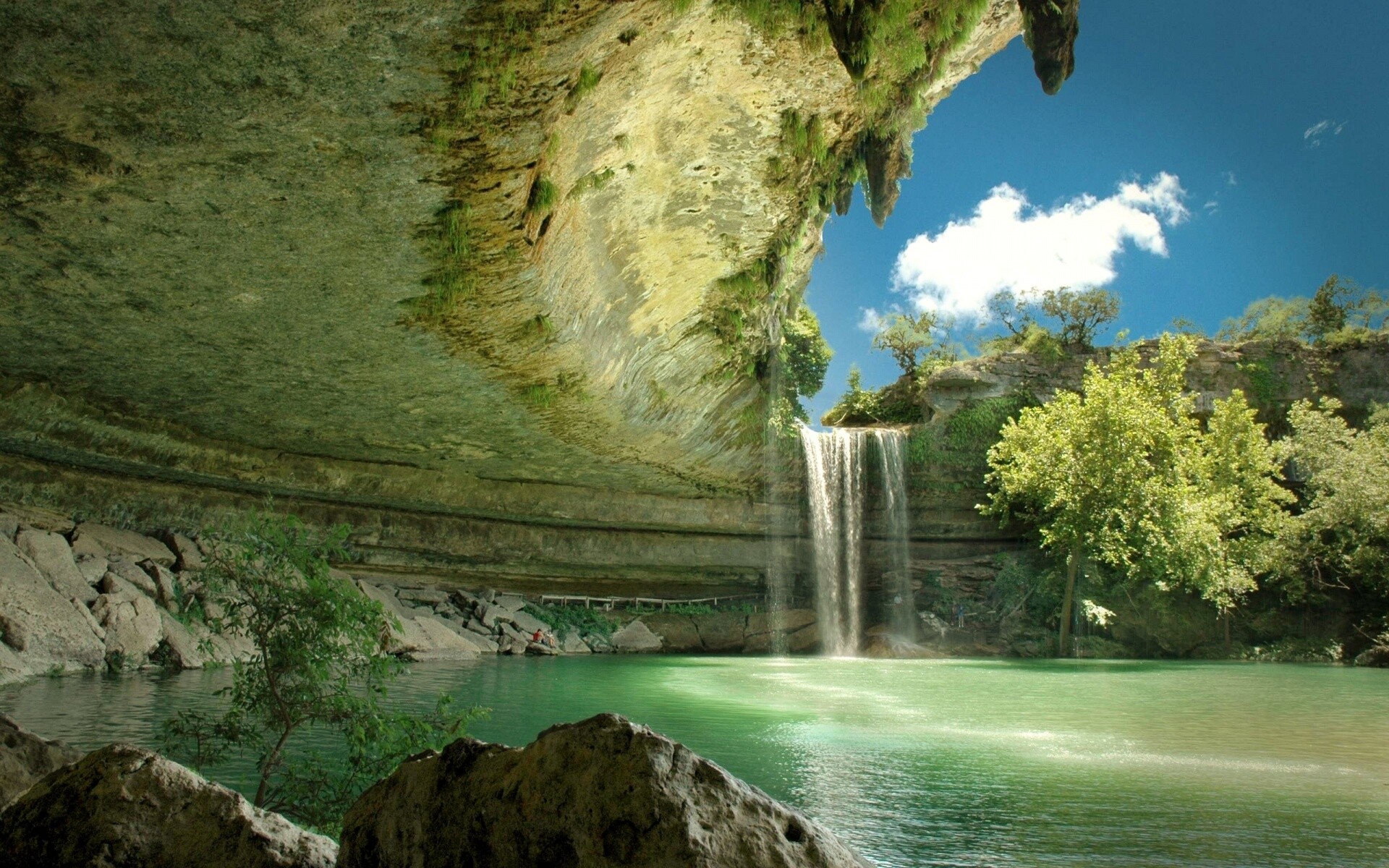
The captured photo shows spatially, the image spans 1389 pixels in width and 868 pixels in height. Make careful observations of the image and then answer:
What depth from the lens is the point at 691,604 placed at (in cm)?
2480

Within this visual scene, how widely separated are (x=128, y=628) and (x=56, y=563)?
1459 millimetres

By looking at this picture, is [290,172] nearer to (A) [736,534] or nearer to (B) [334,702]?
(B) [334,702]

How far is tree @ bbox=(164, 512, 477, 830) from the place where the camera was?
12.4 ft

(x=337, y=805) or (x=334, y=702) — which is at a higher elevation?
(x=334, y=702)

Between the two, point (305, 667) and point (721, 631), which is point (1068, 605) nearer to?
point (721, 631)

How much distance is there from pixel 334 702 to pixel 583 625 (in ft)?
59.4

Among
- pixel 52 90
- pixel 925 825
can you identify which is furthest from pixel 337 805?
pixel 52 90

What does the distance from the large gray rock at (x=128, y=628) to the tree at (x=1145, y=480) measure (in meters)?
18.4

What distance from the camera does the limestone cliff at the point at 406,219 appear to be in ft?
19.6

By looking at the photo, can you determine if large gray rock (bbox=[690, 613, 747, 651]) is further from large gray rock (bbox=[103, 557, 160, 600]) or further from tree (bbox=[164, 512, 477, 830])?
tree (bbox=[164, 512, 477, 830])

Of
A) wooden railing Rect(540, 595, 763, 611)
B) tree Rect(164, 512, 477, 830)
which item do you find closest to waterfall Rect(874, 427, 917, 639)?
wooden railing Rect(540, 595, 763, 611)

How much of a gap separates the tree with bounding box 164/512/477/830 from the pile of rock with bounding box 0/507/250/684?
5.22 metres

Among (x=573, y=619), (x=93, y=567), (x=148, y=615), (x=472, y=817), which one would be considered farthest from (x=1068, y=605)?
(x=472, y=817)

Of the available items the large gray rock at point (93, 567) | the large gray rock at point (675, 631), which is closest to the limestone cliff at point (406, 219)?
the large gray rock at point (93, 567)
